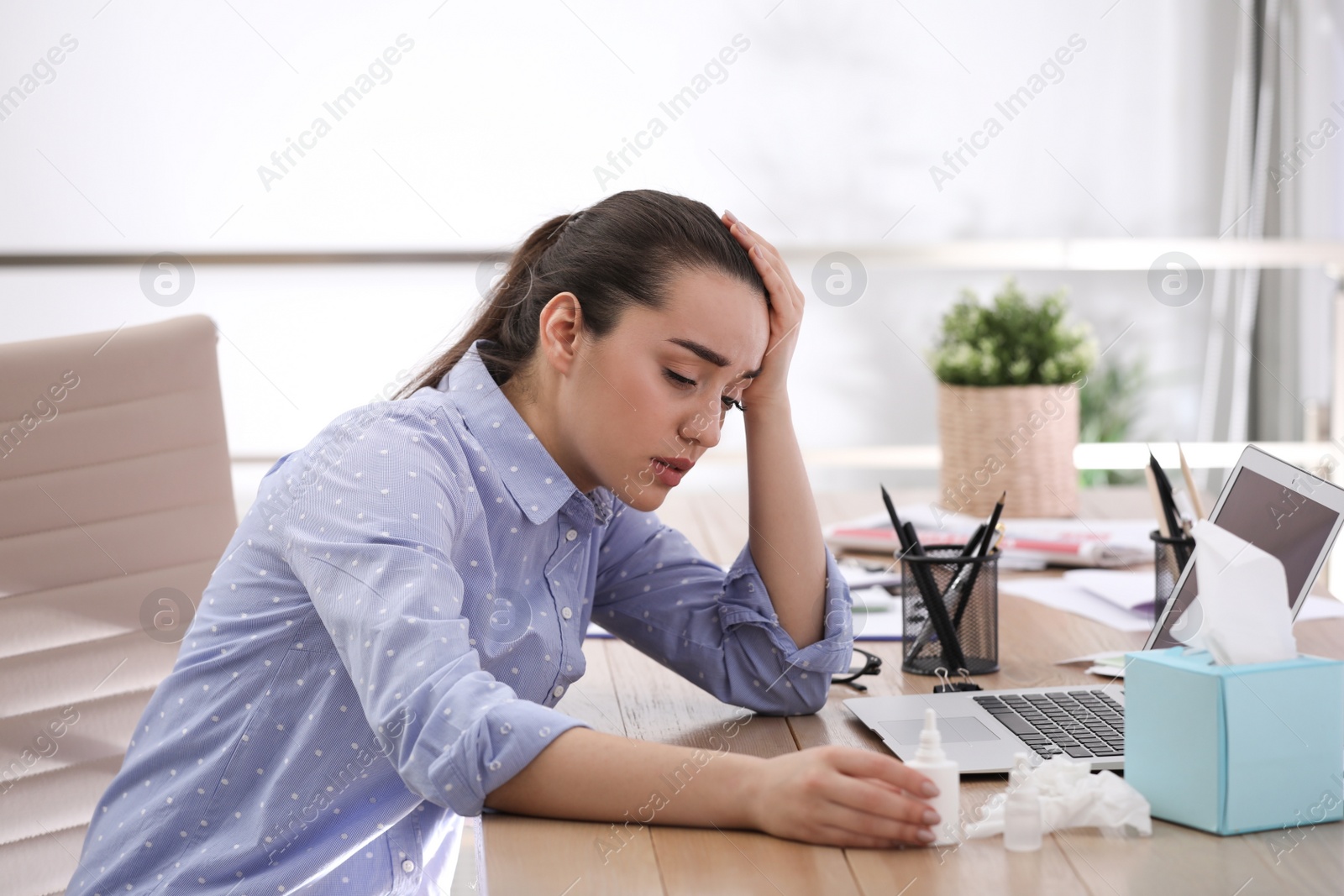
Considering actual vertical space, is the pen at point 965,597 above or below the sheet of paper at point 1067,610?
above

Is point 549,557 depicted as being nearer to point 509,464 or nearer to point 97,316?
point 509,464

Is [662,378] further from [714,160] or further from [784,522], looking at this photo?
[714,160]

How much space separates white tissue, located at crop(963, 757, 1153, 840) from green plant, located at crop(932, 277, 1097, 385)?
3.61ft

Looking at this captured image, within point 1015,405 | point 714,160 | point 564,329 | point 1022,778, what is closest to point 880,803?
point 1022,778

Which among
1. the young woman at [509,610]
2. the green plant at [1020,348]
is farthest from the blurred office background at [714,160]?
the young woman at [509,610]

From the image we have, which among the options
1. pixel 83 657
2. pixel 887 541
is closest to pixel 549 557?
pixel 83 657

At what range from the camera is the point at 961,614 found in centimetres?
116

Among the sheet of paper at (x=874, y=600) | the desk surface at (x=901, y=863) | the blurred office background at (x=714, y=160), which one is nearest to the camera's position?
the desk surface at (x=901, y=863)

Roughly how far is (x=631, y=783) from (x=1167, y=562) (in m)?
0.71

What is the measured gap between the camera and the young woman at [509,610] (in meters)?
0.77

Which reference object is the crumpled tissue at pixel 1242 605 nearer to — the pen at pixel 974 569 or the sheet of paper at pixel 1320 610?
the pen at pixel 974 569

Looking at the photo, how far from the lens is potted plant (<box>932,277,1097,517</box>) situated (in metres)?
1.79

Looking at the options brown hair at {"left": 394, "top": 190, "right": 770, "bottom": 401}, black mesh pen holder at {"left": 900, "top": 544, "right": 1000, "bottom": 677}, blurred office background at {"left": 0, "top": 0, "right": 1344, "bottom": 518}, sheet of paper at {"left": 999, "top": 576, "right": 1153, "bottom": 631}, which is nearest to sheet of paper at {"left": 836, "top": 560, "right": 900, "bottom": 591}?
sheet of paper at {"left": 999, "top": 576, "right": 1153, "bottom": 631}

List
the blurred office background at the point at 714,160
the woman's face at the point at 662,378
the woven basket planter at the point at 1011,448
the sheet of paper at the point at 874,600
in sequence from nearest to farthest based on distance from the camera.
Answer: the woman's face at the point at 662,378
the sheet of paper at the point at 874,600
the woven basket planter at the point at 1011,448
the blurred office background at the point at 714,160
